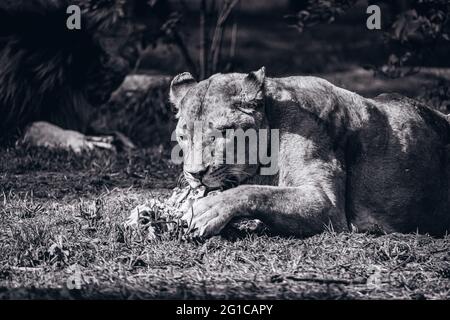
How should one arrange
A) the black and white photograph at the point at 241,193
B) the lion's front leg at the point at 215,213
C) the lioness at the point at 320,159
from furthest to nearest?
the lioness at the point at 320,159 → the lion's front leg at the point at 215,213 → the black and white photograph at the point at 241,193

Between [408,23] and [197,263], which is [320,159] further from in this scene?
[408,23]

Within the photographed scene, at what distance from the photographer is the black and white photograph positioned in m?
4.55

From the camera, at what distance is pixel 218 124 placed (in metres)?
5.30

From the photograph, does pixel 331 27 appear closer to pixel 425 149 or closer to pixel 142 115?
pixel 142 115

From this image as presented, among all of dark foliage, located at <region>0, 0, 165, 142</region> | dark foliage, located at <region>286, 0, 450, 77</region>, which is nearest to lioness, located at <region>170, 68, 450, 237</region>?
dark foliage, located at <region>286, 0, 450, 77</region>

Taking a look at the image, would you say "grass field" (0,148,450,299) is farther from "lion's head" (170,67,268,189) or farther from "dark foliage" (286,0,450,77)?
"dark foliage" (286,0,450,77)

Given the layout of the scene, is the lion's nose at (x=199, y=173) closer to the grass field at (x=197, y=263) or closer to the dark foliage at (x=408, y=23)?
the grass field at (x=197, y=263)

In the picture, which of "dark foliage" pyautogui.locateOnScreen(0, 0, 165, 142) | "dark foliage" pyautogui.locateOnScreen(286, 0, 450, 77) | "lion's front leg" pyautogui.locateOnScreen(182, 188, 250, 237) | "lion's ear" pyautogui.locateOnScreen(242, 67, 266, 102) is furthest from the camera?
"dark foliage" pyautogui.locateOnScreen(0, 0, 165, 142)

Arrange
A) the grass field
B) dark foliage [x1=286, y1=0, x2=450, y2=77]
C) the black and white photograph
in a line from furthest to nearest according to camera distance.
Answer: dark foliage [x1=286, y1=0, x2=450, y2=77] < the black and white photograph < the grass field

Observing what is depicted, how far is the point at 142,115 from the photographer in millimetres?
9727

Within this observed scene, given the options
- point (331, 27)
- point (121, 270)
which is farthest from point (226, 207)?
point (331, 27)

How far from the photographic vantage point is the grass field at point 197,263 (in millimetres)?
4402

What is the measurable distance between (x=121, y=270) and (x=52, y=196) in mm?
2097

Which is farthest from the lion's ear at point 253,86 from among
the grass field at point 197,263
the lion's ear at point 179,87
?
the grass field at point 197,263
